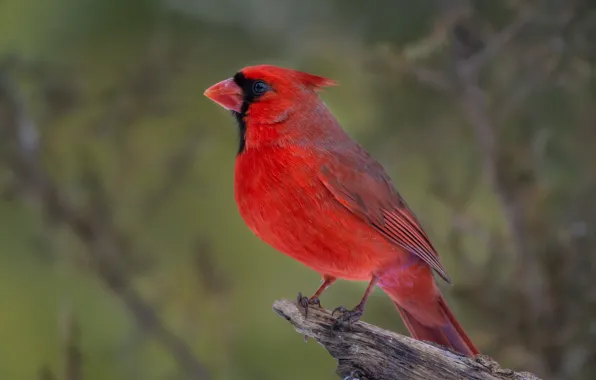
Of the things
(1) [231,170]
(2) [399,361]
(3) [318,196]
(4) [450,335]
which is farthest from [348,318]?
(1) [231,170]

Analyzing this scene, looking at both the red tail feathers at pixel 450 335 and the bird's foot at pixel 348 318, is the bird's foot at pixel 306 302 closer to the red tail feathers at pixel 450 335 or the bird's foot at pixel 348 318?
the bird's foot at pixel 348 318

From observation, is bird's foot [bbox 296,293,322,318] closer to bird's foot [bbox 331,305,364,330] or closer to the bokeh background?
bird's foot [bbox 331,305,364,330]

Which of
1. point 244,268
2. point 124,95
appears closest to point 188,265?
point 244,268

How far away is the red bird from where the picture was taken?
5.06 ft

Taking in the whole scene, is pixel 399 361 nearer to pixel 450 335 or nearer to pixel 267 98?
pixel 450 335

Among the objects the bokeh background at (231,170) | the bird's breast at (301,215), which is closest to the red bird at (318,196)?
the bird's breast at (301,215)

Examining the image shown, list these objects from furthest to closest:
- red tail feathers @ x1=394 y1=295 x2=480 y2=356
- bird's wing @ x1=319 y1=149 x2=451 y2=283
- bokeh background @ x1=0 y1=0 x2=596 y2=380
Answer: bokeh background @ x1=0 y1=0 x2=596 y2=380 < red tail feathers @ x1=394 y1=295 x2=480 y2=356 < bird's wing @ x1=319 y1=149 x2=451 y2=283

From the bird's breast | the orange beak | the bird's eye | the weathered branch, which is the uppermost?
the bird's eye

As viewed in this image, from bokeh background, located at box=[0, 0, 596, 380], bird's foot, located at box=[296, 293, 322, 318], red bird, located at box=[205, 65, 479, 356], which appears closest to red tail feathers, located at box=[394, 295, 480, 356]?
red bird, located at box=[205, 65, 479, 356]

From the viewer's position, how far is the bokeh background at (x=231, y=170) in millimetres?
2166

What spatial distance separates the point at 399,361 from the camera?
58.6 inches

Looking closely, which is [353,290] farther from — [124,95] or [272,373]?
[124,95]

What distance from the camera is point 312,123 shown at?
167 centimetres

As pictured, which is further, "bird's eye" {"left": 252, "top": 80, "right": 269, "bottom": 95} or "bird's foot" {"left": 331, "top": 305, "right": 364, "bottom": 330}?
"bird's eye" {"left": 252, "top": 80, "right": 269, "bottom": 95}
